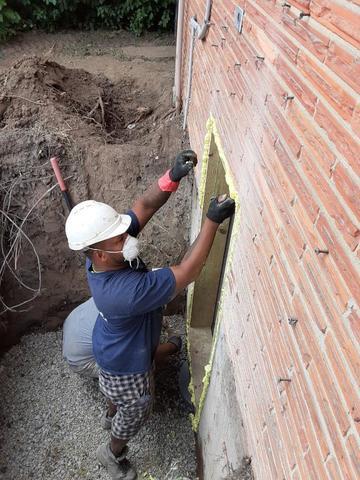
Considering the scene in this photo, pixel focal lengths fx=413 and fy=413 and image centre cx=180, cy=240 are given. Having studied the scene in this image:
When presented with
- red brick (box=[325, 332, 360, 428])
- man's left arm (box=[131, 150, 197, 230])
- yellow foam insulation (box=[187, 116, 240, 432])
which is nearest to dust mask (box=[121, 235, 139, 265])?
man's left arm (box=[131, 150, 197, 230])

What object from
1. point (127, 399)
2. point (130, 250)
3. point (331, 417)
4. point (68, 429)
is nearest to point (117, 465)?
point (68, 429)

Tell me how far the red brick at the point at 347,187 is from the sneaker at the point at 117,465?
3.96 m

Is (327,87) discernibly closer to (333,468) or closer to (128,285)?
(333,468)

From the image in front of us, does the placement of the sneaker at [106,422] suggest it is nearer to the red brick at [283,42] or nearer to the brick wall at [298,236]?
the brick wall at [298,236]

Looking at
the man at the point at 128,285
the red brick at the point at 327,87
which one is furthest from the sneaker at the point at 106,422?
the red brick at the point at 327,87

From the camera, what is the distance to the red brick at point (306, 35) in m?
1.58

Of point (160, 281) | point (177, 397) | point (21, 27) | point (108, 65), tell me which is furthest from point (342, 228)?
point (21, 27)

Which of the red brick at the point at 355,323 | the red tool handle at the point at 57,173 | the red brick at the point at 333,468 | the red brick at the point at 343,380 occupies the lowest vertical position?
the red tool handle at the point at 57,173

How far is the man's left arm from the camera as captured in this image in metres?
3.52

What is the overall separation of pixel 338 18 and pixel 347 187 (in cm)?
60

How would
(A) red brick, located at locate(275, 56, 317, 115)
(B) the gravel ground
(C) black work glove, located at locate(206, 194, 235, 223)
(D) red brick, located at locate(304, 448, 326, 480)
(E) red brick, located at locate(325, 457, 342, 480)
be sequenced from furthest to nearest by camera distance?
1. (B) the gravel ground
2. (C) black work glove, located at locate(206, 194, 235, 223)
3. (A) red brick, located at locate(275, 56, 317, 115)
4. (D) red brick, located at locate(304, 448, 326, 480)
5. (E) red brick, located at locate(325, 457, 342, 480)

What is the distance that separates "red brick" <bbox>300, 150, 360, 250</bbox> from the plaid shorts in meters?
2.81

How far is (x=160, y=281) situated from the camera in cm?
298

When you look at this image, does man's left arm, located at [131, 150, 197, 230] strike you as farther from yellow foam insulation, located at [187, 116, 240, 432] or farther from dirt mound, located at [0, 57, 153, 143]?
dirt mound, located at [0, 57, 153, 143]
